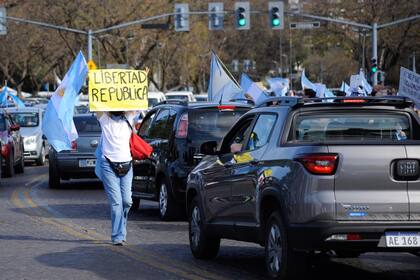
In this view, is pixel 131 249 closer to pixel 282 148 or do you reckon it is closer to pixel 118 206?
pixel 118 206

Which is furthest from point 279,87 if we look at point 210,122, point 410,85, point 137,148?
point 137,148

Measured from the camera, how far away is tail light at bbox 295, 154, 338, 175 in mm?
8289

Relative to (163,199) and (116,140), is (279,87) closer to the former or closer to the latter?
(163,199)

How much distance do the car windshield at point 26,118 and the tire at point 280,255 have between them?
23278 millimetres

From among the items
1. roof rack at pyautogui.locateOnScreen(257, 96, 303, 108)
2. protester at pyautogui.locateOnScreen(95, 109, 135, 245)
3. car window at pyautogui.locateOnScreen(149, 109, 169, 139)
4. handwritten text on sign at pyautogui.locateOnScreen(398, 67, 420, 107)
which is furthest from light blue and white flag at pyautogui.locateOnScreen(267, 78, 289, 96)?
roof rack at pyautogui.locateOnScreen(257, 96, 303, 108)

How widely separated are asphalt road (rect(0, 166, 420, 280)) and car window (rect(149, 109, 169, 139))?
1268 millimetres

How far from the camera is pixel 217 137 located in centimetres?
1452

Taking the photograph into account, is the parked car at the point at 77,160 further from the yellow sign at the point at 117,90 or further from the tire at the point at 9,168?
the yellow sign at the point at 117,90

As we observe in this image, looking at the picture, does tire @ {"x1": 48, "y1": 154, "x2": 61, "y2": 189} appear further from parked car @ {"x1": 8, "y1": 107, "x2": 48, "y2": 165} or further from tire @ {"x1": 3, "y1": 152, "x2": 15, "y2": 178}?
parked car @ {"x1": 8, "y1": 107, "x2": 48, "y2": 165}

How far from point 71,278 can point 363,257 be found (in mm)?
3334

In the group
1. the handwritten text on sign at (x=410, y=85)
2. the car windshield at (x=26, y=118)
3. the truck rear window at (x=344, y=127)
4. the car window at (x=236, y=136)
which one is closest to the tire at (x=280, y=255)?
the truck rear window at (x=344, y=127)

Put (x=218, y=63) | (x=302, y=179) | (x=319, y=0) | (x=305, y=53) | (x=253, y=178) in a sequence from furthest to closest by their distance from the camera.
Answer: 1. (x=305, y=53)
2. (x=319, y=0)
3. (x=218, y=63)
4. (x=253, y=178)
5. (x=302, y=179)

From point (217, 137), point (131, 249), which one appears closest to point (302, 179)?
point (131, 249)

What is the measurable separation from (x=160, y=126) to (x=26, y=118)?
55.1 ft
